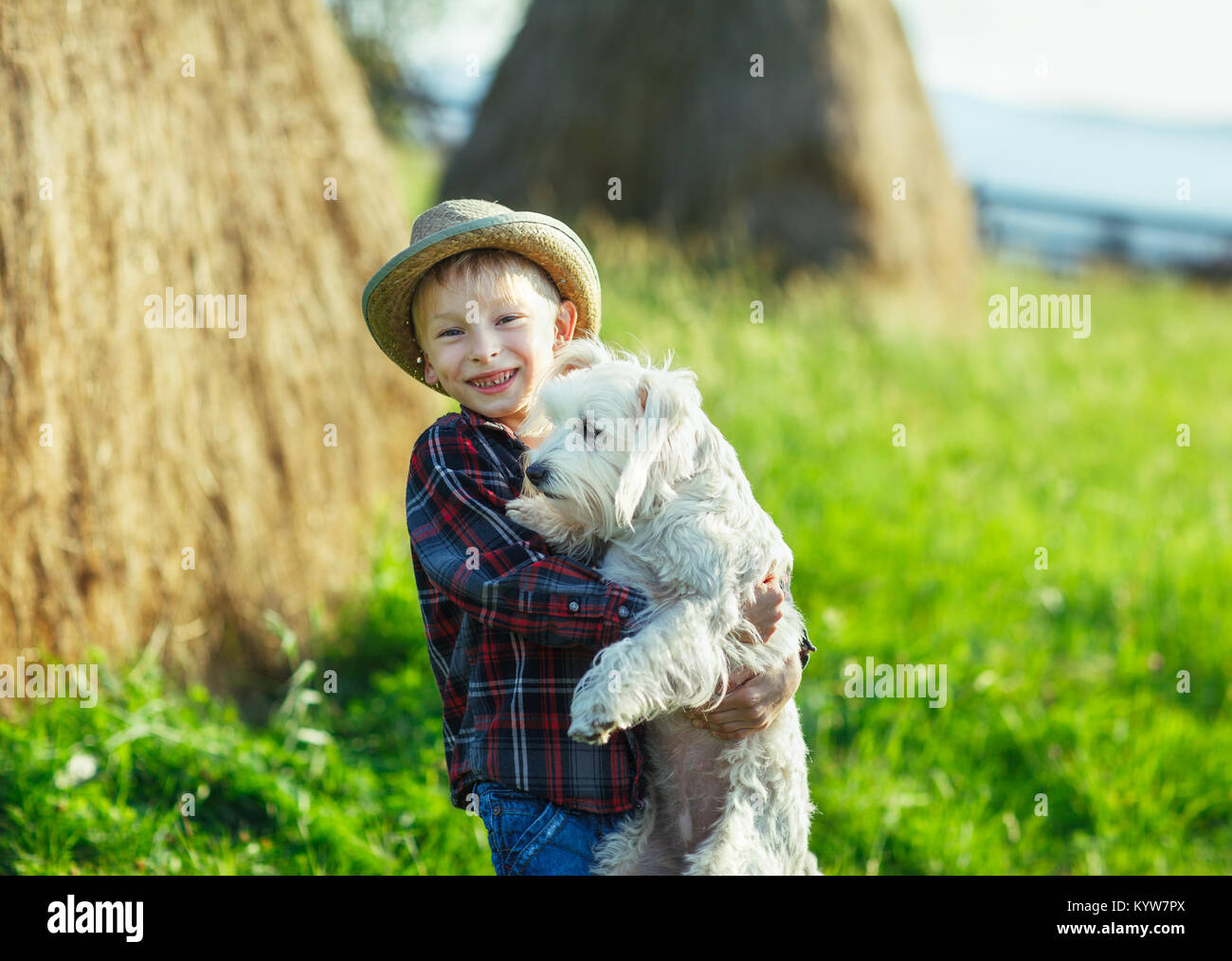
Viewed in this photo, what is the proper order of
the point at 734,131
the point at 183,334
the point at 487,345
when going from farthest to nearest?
the point at 734,131 → the point at 183,334 → the point at 487,345

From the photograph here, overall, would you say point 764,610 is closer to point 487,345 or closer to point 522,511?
point 522,511

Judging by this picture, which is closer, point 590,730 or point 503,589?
point 590,730

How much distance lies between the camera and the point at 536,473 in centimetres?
241

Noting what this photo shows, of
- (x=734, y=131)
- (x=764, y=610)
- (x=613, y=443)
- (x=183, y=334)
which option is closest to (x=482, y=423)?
(x=613, y=443)

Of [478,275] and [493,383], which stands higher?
[478,275]

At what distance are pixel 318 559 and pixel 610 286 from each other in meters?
5.24

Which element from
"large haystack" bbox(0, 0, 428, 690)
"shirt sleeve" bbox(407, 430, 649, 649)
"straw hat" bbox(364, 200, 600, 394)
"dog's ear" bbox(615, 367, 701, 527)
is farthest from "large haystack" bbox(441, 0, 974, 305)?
"shirt sleeve" bbox(407, 430, 649, 649)

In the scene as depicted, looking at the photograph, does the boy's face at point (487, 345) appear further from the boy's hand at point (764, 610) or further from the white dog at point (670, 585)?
the boy's hand at point (764, 610)

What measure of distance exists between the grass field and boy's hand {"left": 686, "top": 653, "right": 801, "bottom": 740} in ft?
6.86

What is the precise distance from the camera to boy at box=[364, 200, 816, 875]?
2420 mm

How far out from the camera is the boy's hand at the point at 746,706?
2.54 m

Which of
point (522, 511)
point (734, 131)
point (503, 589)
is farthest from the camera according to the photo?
point (734, 131)

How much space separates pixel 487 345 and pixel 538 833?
3.83ft

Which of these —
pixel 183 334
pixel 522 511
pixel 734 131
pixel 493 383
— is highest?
pixel 734 131
